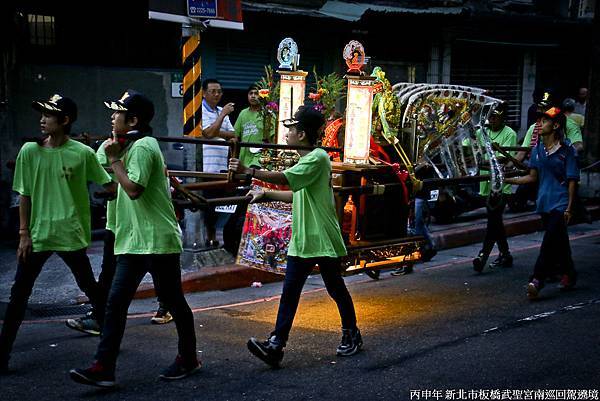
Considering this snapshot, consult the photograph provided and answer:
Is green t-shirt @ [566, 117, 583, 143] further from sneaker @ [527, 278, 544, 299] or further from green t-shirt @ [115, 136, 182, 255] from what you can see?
green t-shirt @ [115, 136, 182, 255]

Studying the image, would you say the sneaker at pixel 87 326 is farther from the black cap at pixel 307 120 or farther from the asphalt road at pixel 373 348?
the black cap at pixel 307 120

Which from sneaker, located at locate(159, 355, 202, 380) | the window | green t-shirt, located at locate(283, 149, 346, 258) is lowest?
sneaker, located at locate(159, 355, 202, 380)

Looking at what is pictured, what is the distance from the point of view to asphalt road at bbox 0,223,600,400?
237 inches

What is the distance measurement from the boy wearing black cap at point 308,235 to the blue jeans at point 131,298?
512mm

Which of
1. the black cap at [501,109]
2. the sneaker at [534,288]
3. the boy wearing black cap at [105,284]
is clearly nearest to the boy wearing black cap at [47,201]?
the boy wearing black cap at [105,284]

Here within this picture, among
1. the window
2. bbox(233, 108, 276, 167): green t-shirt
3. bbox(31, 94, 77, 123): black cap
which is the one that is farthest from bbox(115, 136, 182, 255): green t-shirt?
the window

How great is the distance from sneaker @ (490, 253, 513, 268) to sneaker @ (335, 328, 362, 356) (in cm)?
414

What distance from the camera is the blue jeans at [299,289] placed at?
260 inches

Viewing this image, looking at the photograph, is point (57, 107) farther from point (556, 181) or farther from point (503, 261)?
point (503, 261)

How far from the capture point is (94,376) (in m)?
5.86

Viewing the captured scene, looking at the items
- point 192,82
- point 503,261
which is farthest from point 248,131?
point 503,261

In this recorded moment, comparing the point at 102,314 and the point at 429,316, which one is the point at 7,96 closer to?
the point at 102,314

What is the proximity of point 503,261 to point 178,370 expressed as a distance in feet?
17.8

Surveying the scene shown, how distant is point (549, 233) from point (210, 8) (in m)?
Result: 4.34
